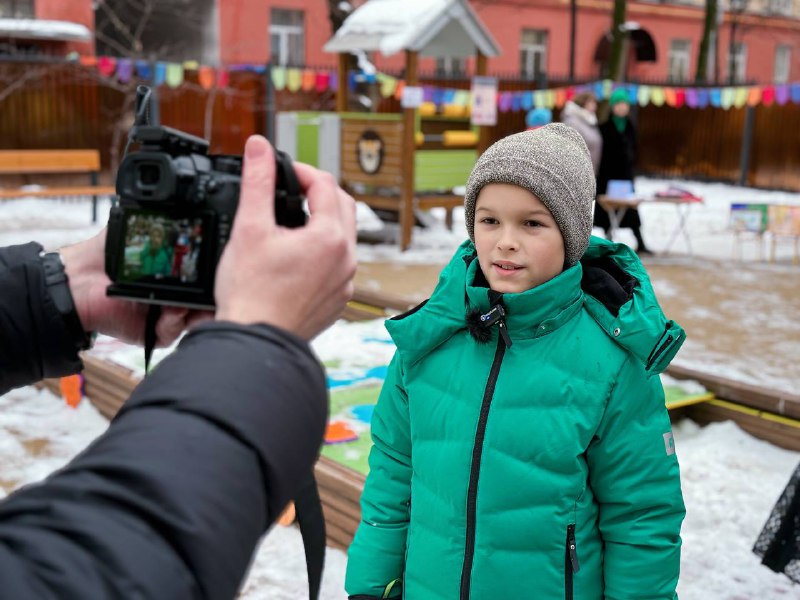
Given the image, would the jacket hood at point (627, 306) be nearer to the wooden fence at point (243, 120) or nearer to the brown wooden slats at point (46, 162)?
the wooden fence at point (243, 120)

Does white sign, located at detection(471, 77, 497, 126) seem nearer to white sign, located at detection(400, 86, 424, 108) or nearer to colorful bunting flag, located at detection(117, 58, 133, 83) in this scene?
white sign, located at detection(400, 86, 424, 108)

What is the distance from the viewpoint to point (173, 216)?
3.39 feet

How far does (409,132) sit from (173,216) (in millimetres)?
8983

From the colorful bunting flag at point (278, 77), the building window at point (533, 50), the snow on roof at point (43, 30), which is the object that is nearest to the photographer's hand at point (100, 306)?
the colorful bunting flag at point (278, 77)

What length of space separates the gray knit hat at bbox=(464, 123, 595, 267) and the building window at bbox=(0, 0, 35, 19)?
18.1 m

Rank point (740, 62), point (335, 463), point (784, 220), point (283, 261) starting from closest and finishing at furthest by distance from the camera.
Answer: point (283, 261), point (335, 463), point (784, 220), point (740, 62)

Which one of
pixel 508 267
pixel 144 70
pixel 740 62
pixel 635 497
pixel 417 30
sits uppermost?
pixel 740 62

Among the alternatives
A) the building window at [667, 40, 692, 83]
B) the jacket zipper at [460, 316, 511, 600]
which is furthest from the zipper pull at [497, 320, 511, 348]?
the building window at [667, 40, 692, 83]

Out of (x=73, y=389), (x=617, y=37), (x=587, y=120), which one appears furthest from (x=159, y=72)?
(x=73, y=389)

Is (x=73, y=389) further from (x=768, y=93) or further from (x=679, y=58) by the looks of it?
(x=679, y=58)

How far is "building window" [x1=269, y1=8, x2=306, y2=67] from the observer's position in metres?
21.6

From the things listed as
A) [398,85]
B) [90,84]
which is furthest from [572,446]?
[90,84]

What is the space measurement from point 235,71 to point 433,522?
16.3 meters

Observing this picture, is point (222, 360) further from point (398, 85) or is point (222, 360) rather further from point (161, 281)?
point (398, 85)
